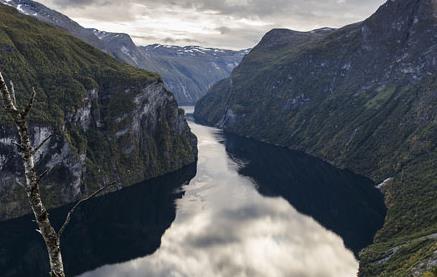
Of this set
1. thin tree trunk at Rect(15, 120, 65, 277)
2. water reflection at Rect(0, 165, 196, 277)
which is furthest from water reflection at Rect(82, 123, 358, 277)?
thin tree trunk at Rect(15, 120, 65, 277)

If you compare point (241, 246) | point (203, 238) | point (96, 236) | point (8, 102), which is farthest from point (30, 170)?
point (96, 236)

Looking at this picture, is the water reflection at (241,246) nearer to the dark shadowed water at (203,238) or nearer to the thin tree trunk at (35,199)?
the dark shadowed water at (203,238)

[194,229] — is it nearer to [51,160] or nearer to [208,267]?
[208,267]

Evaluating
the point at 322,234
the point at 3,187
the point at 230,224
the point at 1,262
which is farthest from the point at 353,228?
the point at 3,187

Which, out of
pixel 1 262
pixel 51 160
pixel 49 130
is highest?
pixel 49 130

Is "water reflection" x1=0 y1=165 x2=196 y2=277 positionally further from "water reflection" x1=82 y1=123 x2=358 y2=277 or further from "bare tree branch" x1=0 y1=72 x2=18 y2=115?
"bare tree branch" x1=0 y1=72 x2=18 y2=115

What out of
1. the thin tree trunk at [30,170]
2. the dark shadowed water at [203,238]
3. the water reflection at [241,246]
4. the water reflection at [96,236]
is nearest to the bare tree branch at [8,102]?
the thin tree trunk at [30,170]
